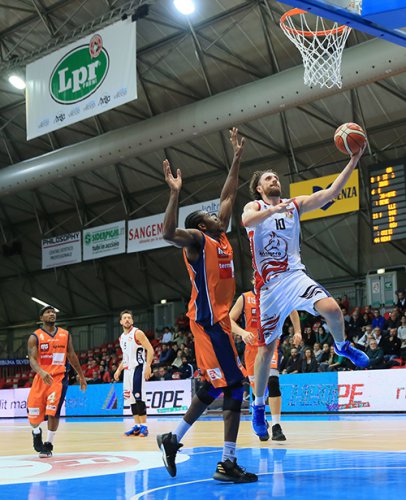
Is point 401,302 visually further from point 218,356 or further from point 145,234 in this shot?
point 218,356

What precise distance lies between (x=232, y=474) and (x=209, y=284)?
61.6 inches

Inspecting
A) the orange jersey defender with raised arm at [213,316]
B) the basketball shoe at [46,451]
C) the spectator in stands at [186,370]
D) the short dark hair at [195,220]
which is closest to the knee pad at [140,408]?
the basketball shoe at [46,451]

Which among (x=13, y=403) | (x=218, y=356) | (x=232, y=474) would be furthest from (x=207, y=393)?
(x=13, y=403)

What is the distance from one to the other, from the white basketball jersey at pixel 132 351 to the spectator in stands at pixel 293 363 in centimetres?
774

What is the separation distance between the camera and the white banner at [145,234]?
2636cm

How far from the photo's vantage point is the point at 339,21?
705 centimetres

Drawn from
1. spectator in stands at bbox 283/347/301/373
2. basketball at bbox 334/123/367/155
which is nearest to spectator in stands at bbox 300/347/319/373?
spectator in stands at bbox 283/347/301/373

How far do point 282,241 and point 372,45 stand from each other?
12.4 m

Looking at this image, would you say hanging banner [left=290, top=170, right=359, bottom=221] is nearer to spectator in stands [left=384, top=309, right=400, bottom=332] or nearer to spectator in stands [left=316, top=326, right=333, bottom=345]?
spectator in stands [left=384, top=309, right=400, bottom=332]

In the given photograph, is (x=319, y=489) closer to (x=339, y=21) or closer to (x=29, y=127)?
(x=339, y=21)

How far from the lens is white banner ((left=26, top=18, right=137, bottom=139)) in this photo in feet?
61.5

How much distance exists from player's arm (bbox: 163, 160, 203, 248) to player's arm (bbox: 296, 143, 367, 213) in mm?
1455

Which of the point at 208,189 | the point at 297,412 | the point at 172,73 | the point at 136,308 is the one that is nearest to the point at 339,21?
the point at 297,412

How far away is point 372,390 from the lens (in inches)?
698
